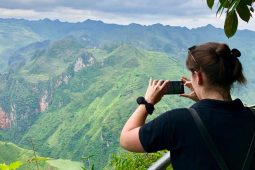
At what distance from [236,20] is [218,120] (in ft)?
1.62

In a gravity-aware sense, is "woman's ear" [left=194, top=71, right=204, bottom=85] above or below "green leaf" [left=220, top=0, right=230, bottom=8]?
below

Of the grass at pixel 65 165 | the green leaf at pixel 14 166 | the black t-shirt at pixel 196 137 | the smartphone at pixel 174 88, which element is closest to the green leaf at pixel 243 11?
the black t-shirt at pixel 196 137

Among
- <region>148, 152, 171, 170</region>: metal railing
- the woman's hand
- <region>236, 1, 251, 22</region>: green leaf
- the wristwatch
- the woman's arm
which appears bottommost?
<region>148, 152, 171, 170</region>: metal railing

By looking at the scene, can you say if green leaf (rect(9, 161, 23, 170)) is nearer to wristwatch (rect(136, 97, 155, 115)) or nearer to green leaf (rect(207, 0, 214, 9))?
wristwatch (rect(136, 97, 155, 115))

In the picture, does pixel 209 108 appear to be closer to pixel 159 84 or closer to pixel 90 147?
pixel 159 84

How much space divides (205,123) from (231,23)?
48 centimetres

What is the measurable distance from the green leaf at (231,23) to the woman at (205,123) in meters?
0.26

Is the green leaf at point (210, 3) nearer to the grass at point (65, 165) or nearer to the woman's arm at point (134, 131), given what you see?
the woman's arm at point (134, 131)

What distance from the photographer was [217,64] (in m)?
A: 2.51

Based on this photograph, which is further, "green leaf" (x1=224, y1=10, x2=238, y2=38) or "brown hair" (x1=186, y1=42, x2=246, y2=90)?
"brown hair" (x1=186, y1=42, x2=246, y2=90)

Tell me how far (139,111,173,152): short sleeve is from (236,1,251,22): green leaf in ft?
1.82

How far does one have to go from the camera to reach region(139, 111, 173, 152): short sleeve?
7.70ft

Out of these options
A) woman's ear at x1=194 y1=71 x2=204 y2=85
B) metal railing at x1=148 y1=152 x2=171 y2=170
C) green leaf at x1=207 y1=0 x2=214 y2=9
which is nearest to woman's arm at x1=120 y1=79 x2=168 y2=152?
metal railing at x1=148 y1=152 x2=171 y2=170

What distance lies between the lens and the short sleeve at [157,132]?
2.35 m
